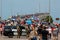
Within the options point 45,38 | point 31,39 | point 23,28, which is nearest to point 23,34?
point 23,28

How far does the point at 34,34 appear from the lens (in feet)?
63.0

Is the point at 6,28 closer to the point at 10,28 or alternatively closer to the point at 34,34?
the point at 10,28

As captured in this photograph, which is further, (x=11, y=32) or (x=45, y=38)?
(x=11, y=32)

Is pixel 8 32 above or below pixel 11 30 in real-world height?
below

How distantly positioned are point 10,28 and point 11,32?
0.70m

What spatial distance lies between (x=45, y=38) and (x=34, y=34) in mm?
2394

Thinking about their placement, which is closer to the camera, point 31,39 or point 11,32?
point 31,39

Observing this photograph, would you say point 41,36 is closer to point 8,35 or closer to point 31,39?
point 31,39

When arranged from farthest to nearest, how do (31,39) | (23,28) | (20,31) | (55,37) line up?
1. (23,28)
2. (20,31)
3. (55,37)
4. (31,39)

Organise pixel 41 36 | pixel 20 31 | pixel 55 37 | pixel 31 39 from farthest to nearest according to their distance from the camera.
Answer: pixel 20 31
pixel 55 37
pixel 41 36
pixel 31 39

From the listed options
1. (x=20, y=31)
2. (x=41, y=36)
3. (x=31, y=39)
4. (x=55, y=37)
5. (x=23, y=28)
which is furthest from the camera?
(x=23, y=28)

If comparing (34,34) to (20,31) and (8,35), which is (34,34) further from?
(8,35)

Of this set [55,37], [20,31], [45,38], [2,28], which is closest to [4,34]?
[2,28]

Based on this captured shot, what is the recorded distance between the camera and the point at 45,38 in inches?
843
